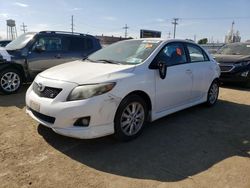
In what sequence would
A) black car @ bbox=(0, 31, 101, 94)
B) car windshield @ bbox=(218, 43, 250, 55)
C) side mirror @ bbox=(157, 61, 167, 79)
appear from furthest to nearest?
car windshield @ bbox=(218, 43, 250, 55), black car @ bbox=(0, 31, 101, 94), side mirror @ bbox=(157, 61, 167, 79)

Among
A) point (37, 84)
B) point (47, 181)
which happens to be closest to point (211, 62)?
point (37, 84)

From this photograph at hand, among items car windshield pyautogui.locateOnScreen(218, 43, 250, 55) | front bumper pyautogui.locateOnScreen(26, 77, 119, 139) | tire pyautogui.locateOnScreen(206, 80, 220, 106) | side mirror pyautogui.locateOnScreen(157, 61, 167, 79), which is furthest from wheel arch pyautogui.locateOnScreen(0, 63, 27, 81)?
car windshield pyautogui.locateOnScreen(218, 43, 250, 55)

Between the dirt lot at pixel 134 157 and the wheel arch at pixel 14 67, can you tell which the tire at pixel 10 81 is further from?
the dirt lot at pixel 134 157

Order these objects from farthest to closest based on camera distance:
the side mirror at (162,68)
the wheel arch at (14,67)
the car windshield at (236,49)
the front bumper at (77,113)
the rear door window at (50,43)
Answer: the car windshield at (236,49) → the rear door window at (50,43) → the wheel arch at (14,67) → the side mirror at (162,68) → the front bumper at (77,113)

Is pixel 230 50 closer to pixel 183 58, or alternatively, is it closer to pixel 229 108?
pixel 229 108

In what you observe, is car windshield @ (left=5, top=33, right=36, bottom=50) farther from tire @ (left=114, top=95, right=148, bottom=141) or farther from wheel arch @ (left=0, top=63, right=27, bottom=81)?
tire @ (left=114, top=95, right=148, bottom=141)

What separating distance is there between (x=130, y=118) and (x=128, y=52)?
130cm

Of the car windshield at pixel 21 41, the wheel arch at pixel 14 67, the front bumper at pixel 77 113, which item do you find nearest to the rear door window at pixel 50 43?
the car windshield at pixel 21 41

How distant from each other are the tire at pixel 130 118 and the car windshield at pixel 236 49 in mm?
7307

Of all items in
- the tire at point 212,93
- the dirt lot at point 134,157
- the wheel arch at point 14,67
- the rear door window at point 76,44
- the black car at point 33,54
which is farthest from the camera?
the rear door window at point 76,44

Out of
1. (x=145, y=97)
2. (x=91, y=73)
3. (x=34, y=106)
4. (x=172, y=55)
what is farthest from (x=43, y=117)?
(x=172, y=55)

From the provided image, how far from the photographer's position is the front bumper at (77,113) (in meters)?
3.43

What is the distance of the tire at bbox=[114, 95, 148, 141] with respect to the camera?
3.78 metres

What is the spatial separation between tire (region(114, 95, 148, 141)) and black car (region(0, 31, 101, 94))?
4310 millimetres
